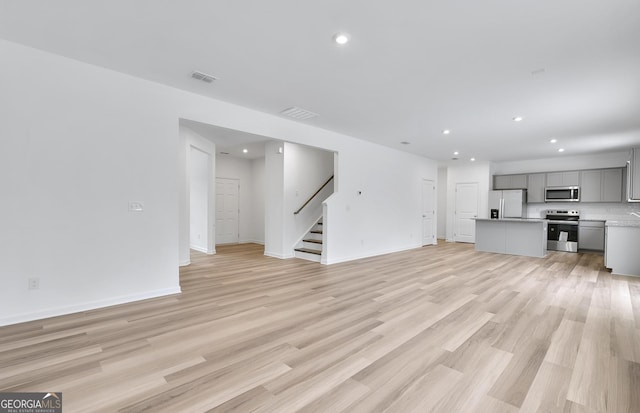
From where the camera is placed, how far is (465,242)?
9.95 meters

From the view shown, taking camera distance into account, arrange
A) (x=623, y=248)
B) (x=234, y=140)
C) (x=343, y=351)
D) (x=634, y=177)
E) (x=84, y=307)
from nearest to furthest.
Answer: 1. (x=343, y=351)
2. (x=84, y=307)
3. (x=623, y=248)
4. (x=234, y=140)
5. (x=634, y=177)

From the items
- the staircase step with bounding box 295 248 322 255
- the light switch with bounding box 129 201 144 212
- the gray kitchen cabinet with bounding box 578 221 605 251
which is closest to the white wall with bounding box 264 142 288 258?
the staircase step with bounding box 295 248 322 255

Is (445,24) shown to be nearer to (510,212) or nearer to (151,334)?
(151,334)

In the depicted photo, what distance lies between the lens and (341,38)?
2686 mm

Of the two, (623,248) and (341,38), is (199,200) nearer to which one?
(341,38)

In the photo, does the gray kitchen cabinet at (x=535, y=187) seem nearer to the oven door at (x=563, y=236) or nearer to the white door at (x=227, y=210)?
the oven door at (x=563, y=236)

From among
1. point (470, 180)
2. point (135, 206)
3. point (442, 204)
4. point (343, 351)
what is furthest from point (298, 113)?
point (442, 204)

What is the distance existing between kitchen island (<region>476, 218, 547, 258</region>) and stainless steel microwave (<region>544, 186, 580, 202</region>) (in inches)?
73.8

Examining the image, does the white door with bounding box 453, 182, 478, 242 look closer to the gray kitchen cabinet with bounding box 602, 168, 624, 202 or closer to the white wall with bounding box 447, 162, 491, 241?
the white wall with bounding box 447, 162, 491, 241

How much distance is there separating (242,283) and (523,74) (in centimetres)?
461

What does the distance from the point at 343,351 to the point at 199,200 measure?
6.29 metres

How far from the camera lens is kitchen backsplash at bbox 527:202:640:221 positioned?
25.4ft

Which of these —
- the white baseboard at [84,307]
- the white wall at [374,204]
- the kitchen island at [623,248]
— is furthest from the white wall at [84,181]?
the kitchen island at [623,248]

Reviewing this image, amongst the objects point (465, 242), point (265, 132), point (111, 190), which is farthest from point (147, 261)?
point (465, 242)
